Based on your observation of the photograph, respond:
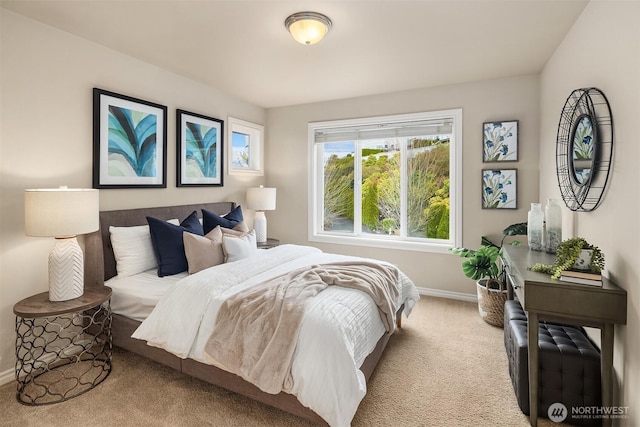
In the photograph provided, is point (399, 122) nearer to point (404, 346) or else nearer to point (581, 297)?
point (404, 346)

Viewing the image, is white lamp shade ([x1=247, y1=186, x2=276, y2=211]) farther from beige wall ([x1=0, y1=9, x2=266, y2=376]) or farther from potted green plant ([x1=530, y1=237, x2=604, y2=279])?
potted green plant ([x1=530, y1=237, x2=604, y2=279])

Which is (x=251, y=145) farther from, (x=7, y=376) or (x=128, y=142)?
(x=7, y=376)

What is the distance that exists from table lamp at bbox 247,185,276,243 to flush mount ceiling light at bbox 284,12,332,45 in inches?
88.7

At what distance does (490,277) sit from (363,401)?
6.61ft

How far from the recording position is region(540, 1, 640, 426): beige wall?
157 cm

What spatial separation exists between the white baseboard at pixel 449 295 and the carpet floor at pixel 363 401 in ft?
3.77

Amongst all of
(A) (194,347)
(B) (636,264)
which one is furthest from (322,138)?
(B) (636,264)

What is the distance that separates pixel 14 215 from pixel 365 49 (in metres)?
2.98

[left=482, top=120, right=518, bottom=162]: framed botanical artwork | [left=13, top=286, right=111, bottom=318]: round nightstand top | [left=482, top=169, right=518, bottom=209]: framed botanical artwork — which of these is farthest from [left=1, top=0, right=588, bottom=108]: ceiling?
[left=13, top=286, right=111, bottom=318]: round nightstand top

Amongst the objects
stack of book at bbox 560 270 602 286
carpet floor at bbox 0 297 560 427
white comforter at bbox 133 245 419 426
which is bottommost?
carpet floor at bbox 0 297 560 427

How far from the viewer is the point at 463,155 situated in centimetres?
379

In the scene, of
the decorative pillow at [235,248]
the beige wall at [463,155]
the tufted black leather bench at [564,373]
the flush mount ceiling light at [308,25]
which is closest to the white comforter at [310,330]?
the decorative pillow at [235,248]

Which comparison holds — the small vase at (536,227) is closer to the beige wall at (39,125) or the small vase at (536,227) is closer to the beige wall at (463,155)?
the beige wall at (463,155)

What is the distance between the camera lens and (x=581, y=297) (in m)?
1.68
